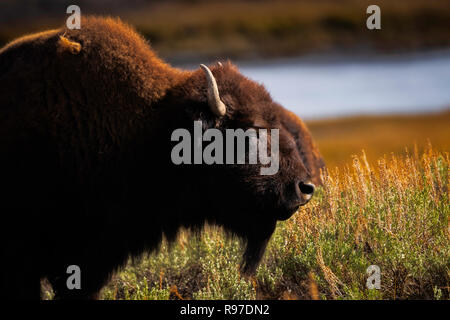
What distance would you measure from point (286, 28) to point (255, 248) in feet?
253

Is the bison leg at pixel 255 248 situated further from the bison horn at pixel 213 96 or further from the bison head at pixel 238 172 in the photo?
the bison horn at pixel 213 96

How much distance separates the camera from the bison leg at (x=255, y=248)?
5.61 metres

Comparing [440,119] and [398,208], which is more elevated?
[440,119]

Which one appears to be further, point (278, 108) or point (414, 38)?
point (414, 38)

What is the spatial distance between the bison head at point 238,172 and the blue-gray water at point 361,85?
137 ft

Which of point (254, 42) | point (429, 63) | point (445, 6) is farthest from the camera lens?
point (445, 6)

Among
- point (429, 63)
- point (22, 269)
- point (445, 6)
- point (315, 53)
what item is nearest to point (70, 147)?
point (22, 269)

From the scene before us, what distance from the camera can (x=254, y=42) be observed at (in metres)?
77.2

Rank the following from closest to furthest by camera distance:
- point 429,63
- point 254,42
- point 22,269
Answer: point 22,269 < point 429,63 < point 254,42

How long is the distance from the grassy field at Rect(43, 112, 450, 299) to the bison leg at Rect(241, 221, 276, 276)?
0.29 ft

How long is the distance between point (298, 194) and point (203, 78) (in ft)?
4.31

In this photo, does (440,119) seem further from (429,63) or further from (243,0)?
(243,0)

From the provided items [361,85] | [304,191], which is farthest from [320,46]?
[304,191]

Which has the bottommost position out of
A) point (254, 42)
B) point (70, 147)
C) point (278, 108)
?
point (70, 147)
